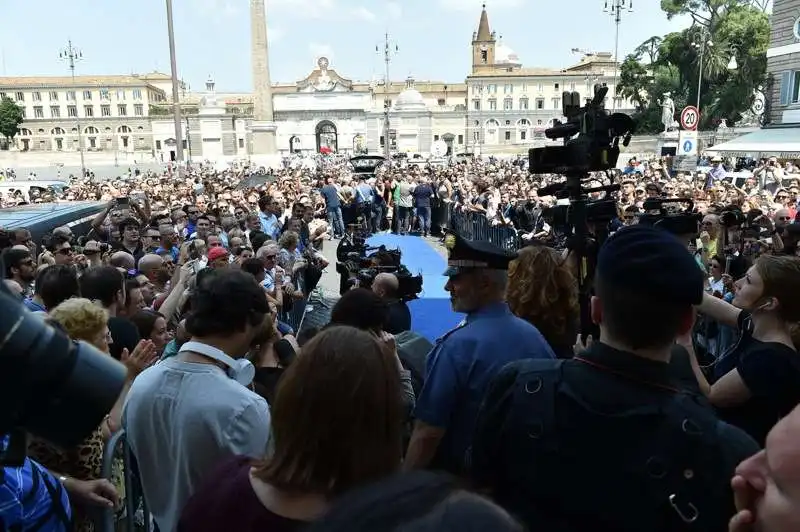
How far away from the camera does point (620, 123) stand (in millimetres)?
3920

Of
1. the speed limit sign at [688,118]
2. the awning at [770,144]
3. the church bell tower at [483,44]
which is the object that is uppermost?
the church bell tower at [483,44]

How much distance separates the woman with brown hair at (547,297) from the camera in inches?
129

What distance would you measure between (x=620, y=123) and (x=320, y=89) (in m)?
97.3

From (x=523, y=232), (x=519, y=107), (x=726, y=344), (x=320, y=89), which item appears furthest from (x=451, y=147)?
(x=726, y=344)

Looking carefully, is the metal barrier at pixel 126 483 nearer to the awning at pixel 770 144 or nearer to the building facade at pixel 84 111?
the awning at pixel 770 144

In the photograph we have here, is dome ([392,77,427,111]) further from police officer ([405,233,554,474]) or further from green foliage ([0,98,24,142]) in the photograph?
police officer ([405,233,554,474])

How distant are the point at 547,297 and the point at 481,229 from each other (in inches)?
435

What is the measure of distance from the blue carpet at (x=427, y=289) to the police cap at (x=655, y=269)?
4.86 m

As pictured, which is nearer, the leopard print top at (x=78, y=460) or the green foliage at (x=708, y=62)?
the leopard print top at (x=78, y=460)

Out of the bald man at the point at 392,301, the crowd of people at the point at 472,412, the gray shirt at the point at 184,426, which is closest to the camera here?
the crowd of people at the point at 472,412

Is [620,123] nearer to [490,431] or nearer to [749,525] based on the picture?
[490,431]

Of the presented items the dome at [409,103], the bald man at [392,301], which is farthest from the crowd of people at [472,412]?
the dome at [409,103]

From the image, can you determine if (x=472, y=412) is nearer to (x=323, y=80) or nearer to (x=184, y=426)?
(x=184, y=426)

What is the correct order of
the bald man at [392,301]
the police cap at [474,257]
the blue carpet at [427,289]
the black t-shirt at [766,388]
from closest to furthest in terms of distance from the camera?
the black t-shirt at [766,388], the police cap at [474,257], the bald man at [392,301], the blue carpet at [427,289]
